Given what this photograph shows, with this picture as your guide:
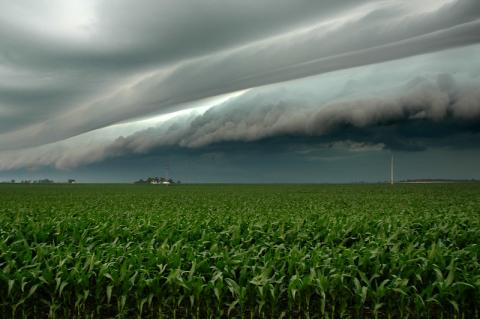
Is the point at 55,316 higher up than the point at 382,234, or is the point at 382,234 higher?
the point at 382,234

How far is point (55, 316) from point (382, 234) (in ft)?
29.9

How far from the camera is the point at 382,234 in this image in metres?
12.3

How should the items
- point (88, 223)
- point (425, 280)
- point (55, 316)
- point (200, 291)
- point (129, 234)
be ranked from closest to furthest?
point (200, 291) → point (55, 316) → point (425, 280) → point (129, 234) → point (88, 223)

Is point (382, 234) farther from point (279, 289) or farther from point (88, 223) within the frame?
point (88, 223)

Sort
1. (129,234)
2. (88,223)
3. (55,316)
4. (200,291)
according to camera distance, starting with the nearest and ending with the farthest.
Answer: (200,291)
(55,316)
(129,234)
(88,223)

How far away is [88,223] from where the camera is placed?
14.2 m

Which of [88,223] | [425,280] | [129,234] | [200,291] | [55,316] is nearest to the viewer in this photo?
[200,291]

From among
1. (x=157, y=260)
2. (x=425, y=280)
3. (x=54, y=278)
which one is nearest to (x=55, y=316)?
(x=54, y=278)

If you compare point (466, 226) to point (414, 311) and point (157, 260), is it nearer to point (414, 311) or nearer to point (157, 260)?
point (414, 311)

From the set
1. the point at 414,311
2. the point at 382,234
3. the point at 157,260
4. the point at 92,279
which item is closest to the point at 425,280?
the point at 414,311

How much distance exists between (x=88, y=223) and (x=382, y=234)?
9810 mm

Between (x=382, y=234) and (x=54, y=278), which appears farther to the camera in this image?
(x=382, y=234)

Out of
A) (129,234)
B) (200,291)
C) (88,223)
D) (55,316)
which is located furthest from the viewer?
(88,223)

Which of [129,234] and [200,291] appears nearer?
[200,291]
